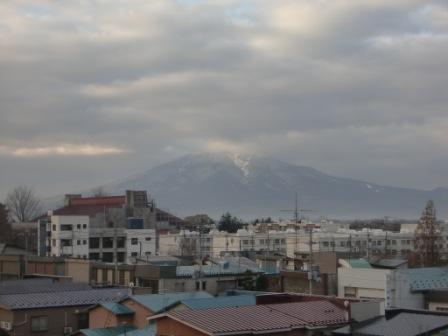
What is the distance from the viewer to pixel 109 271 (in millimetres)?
43625

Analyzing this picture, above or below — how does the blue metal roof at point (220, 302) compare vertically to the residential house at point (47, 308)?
above

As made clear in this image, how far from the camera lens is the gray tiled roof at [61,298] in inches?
1201

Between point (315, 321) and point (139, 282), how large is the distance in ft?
59.2

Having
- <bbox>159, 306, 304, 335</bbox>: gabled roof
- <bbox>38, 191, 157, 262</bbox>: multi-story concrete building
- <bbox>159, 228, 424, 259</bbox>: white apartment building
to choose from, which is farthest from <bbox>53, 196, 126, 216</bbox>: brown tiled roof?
<bbox>159, 306, 304, 335</bbox>: gabled roof

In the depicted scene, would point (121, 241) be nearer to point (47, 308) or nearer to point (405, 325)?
point (47, 308)

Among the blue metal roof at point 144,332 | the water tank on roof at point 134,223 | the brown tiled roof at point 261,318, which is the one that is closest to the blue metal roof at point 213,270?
the blue metal roof at point 144,332

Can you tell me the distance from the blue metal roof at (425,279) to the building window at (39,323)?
15449 mm

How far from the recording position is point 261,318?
2212 centimetres

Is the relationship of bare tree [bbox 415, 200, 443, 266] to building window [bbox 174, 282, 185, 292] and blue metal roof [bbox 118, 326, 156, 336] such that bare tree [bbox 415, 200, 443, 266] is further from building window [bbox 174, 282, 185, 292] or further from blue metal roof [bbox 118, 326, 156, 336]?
blue metal roof [bbox 118, 326, 156, 336]

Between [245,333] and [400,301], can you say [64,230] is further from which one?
[245,333]

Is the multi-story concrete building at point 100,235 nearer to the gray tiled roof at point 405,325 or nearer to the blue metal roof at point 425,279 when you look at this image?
the blue metal roof at point 425,279

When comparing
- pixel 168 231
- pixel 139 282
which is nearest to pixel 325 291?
pixel 139 282

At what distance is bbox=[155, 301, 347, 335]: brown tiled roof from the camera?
2100cm

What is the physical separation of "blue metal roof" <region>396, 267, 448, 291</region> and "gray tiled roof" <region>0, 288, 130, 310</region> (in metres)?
12.4
